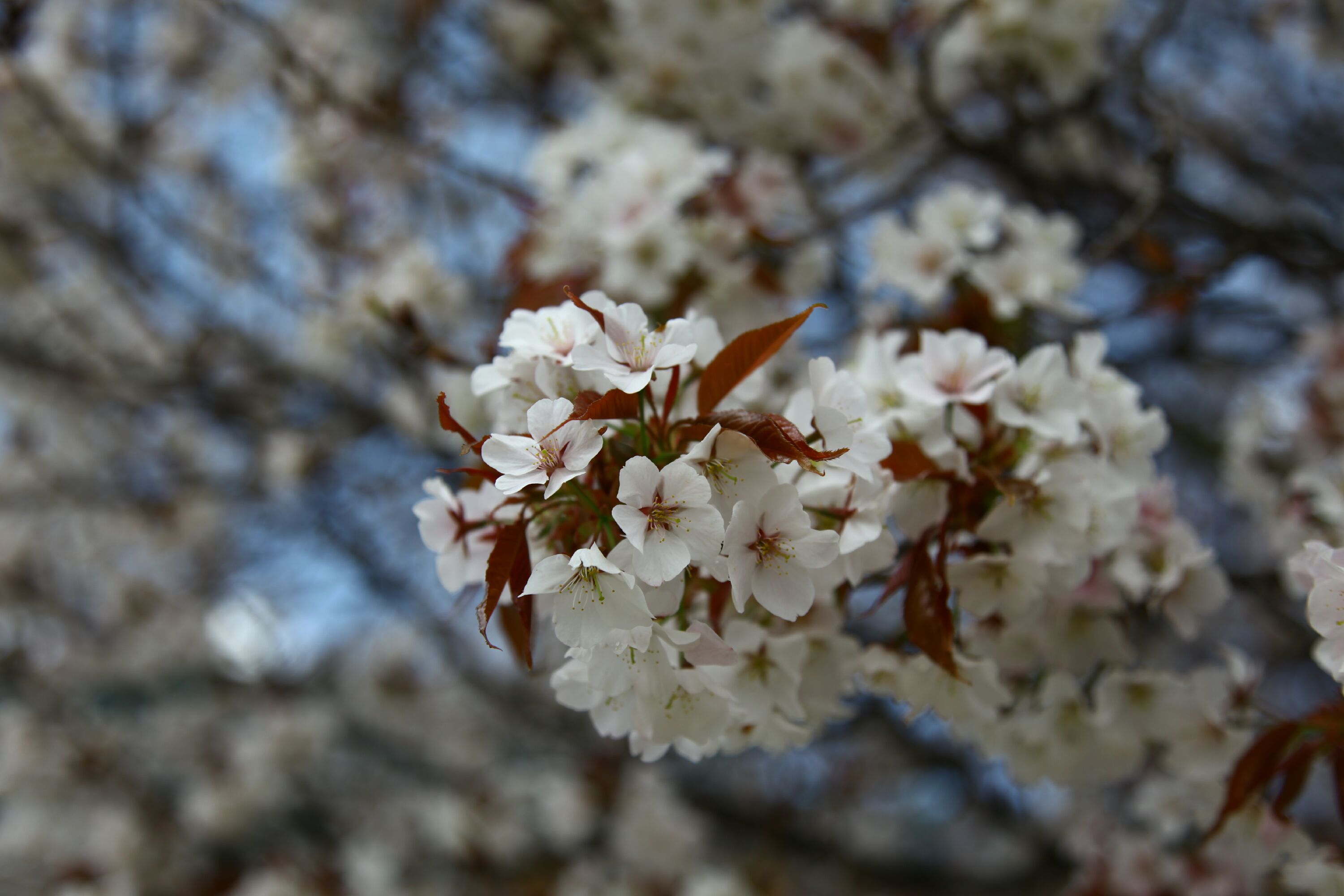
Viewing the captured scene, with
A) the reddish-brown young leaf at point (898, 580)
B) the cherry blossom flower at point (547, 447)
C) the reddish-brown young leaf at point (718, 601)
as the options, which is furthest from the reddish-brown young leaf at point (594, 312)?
the reddish-brown young leaf at point (898, 580)

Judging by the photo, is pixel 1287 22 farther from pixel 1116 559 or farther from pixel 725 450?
pixel 725 450

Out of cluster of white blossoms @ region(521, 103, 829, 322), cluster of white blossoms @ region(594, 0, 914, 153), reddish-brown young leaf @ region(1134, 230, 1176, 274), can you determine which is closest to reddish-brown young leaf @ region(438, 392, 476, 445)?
cluster of white blossoms @ region(521, 103, 829, 322)

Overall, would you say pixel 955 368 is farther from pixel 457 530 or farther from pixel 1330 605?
pixel 457 530

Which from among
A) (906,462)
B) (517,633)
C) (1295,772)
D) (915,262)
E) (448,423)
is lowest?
(1295,772)

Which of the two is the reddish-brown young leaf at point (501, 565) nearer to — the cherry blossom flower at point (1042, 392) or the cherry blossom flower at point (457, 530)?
the cherry blossom flower at point (457, 530)

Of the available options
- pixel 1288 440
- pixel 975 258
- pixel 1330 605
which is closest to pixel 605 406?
pixel 1330 605

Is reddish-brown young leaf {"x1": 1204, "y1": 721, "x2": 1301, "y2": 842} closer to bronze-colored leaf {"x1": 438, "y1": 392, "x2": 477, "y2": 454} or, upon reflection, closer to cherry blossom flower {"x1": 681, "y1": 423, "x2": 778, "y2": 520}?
cherry blossom flower {"x1": 681, "y1": 423, "x2": 778, "y2": 520}
